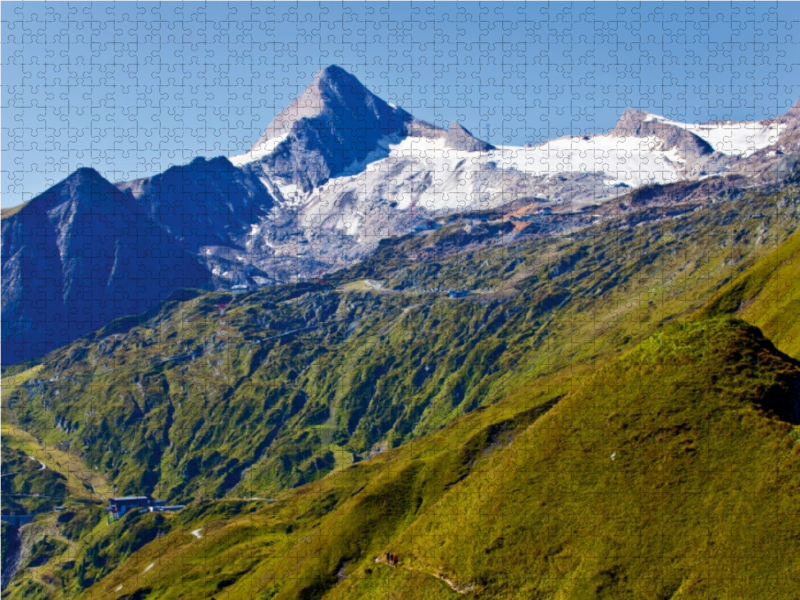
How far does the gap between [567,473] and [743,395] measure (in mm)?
18826

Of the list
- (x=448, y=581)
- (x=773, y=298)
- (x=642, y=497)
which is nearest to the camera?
(x=642, y=497)

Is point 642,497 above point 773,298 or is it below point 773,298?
below

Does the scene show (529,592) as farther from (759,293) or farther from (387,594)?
(759,293)

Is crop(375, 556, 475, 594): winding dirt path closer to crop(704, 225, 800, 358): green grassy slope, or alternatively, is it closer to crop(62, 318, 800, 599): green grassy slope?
crop(62, 318, 800, 599): green grassy slope

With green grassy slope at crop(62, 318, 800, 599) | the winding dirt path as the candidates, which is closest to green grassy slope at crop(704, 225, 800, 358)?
green grassy slope at crop(62, 318, 800, 599)

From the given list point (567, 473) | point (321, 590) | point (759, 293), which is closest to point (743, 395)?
point (567, 473)

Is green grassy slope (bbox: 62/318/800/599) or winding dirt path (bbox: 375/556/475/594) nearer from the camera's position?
green grassy slope (bbox: 62/318/800/599)

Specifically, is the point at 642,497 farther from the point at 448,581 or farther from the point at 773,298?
the point at 773,298

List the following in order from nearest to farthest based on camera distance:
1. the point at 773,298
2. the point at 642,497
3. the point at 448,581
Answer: the point at 642,497 → the point at 448,581 → the point at 773,298

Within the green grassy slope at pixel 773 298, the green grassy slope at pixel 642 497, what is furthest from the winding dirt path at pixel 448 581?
the green grassy slope at pixel 773 298

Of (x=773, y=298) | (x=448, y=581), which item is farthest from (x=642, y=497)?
(x=773, y=298)

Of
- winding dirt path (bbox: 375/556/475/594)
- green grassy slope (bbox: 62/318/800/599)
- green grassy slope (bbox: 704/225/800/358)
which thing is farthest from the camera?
green grassy slope (bbox: 704/225/800/358)

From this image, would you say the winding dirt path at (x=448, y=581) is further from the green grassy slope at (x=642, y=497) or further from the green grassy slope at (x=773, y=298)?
the green grassy slope at (x=773, y=298)

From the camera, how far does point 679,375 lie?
8325 centimetres
